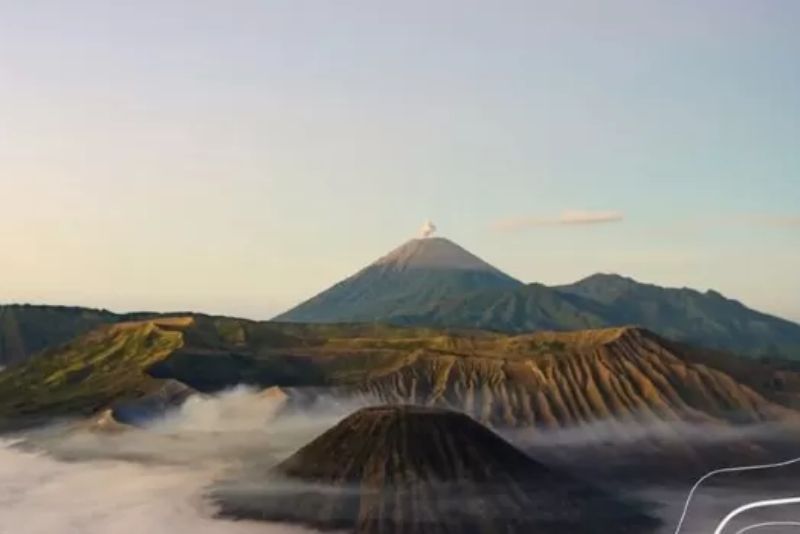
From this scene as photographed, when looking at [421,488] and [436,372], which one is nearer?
[421,488]

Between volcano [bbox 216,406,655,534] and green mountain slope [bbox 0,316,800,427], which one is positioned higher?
green mountain slope [bbox 0,316,800,427]

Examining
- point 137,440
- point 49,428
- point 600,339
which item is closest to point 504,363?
point 600,339

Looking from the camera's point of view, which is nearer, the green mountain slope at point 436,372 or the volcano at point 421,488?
the volcano at point 421,488

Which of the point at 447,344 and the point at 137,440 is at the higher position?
the point at 447,344

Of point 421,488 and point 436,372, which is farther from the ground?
point 436,372

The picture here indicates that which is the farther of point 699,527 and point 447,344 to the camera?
point 447,344

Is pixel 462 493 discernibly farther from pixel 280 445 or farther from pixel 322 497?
pixel 280 445

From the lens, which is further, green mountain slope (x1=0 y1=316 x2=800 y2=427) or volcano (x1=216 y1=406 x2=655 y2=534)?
green mountain slope (x1=0 y1=316 x2=800 y2=427)

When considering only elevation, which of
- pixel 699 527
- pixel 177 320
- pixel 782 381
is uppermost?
pixel 177 320
